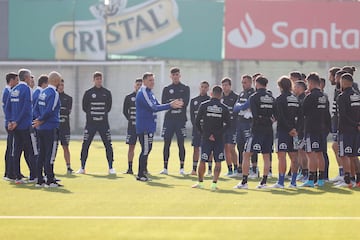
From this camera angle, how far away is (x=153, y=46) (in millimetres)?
37688

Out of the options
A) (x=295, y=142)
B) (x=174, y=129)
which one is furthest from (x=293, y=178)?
(x=174, y=129)

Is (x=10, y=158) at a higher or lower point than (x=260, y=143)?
lower

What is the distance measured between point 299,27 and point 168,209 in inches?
1001

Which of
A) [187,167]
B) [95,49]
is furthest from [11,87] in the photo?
[95,49]

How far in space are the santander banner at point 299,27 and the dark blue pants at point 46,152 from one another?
22159mm

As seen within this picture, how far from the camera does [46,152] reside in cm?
1584

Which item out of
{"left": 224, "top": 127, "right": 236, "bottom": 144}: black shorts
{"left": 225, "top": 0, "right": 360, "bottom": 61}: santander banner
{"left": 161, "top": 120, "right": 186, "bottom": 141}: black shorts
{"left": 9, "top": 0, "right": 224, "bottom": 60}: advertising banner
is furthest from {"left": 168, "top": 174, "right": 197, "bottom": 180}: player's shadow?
{"left": 225, "top": 0, "right": 360, "bottom": 61}: santander banner

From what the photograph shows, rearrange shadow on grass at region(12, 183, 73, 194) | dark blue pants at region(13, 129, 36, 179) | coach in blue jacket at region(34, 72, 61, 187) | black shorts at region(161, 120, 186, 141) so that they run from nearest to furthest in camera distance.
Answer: shadow on grass at region(12, 183, 73, 194)
coach in blue jacket at region(34, 72, 61, 187)
dark blue pants at region(13, 129, 36, 179)
black shorts at region(161, 120, 186, 141)

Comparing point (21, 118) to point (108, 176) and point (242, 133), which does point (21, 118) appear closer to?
point (108, 176)

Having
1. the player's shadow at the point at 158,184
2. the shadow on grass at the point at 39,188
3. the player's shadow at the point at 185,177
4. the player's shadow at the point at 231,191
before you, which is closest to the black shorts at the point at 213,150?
the player's shadow at the point at 231,191

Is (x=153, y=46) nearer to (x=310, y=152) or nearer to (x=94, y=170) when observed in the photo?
(x=94, y=170)

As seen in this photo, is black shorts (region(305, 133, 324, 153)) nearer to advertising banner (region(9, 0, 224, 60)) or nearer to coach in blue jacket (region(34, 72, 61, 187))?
coach in blue jacket (region(34, 72, 61, 187))

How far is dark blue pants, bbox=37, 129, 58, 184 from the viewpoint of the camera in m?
15.8

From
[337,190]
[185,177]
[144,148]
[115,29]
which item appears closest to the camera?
[337,190]
